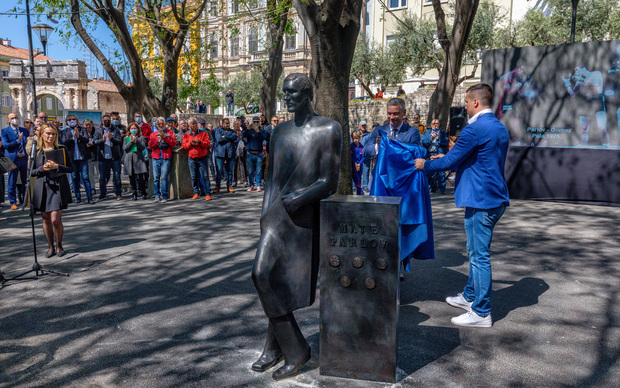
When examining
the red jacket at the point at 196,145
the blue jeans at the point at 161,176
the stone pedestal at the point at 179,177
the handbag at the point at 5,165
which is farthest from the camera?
the stone pedestal at the point at 179,177

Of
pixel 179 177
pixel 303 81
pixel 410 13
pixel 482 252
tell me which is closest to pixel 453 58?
pixel 179 177

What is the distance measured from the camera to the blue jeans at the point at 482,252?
4609 mm

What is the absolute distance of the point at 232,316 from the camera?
4.88 meters

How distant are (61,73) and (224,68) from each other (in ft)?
67.8

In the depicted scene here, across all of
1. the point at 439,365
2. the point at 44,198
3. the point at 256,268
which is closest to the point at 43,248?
the point at 44,198

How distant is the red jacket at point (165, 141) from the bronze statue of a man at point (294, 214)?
31.0ft

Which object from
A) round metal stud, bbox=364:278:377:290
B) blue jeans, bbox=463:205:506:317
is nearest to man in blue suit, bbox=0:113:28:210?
blue jeans, bbox=463:205:506:317

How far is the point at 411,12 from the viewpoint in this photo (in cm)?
4228

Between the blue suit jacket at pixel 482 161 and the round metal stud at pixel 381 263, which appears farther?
the blue suit jacket at pixel 482 161

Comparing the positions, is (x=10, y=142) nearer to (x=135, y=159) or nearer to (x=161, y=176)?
(x=135, y=159)

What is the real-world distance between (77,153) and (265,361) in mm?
10505

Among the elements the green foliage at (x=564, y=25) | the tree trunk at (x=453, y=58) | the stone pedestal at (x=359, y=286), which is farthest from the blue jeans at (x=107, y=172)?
the green foliage at (x=564, y=25)

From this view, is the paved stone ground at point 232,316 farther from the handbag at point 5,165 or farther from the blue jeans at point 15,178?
the blue jeans at point 15,178

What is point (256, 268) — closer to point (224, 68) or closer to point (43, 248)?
point (43, 248)
